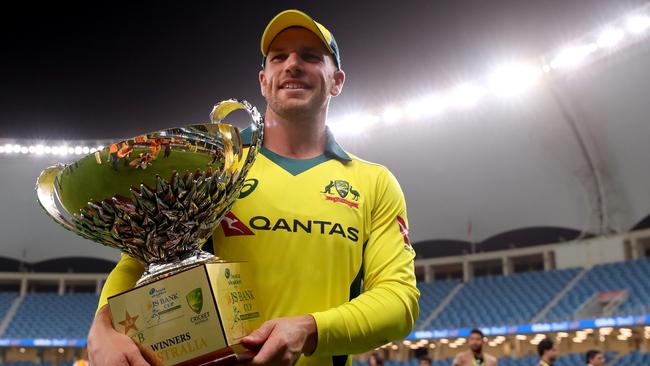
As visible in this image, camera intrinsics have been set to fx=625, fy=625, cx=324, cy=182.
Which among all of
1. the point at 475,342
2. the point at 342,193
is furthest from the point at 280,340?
the point at 475,342

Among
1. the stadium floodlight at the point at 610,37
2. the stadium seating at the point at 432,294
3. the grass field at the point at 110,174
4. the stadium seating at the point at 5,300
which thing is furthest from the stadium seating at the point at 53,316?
the grass field at the point at 110,174

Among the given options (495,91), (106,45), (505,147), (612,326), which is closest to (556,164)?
(505,147)

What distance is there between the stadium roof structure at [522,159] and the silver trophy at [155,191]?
15.6 meters

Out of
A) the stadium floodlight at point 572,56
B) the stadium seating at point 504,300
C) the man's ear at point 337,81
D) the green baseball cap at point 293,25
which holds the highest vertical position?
the stadium floodlight at point 572,56

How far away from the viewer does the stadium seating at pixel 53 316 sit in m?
22.6

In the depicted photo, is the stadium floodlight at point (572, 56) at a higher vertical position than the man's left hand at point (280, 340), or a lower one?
higher

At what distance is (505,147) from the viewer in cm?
1889

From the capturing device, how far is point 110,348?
109cm

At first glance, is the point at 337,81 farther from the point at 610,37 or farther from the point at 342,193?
the point at 610,37

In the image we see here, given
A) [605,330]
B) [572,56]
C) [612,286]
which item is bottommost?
[605,330]

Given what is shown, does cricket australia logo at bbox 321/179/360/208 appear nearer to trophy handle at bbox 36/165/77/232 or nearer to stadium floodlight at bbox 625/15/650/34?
trophy handle at bbox 36/165/77/232

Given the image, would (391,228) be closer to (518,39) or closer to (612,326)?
(518,39)

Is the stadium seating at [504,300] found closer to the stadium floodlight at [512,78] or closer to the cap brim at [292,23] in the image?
the stadium floodlight at [512,78]

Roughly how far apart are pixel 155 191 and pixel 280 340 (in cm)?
35
